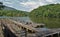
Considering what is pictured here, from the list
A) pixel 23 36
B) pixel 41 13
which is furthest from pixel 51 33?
pixel 41 13

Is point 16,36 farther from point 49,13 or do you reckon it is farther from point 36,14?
point 36,14

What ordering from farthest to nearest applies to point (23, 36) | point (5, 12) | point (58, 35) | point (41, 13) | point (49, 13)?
point (5, 12) < point (41, 13) < point (49, 13) < point (58, 35) < point (23, 36)

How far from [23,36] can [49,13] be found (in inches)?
5027

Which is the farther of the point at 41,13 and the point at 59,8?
the point at 41,13

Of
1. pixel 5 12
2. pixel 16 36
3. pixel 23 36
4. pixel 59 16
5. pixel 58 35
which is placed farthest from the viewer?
pixel 5 12

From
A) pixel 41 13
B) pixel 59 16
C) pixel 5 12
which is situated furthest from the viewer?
pixel 5 12

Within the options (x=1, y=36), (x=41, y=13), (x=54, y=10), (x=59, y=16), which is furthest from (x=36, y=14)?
(x=1, y=36)

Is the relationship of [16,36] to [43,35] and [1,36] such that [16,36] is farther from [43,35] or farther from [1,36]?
[1,36]

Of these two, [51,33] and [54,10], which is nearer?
[51,33]

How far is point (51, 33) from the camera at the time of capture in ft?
84.2

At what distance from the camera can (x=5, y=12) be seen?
183125 millimetres

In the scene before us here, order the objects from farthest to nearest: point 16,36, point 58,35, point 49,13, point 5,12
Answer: point 5,12 < point 49,13 < point 58,35 < point 16,36

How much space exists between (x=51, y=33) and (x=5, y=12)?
159820 millimetres

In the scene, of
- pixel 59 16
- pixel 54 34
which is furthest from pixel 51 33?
pixel 59 16
